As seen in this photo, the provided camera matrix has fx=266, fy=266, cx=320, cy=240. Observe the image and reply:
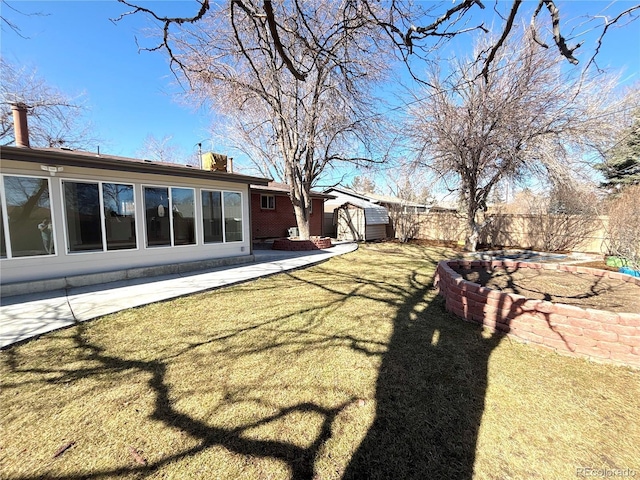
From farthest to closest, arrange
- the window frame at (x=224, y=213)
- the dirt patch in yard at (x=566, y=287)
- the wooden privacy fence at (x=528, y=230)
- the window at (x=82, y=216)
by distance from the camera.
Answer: the wooden privacy fence at (x=528, y=230) → the window frame at (x=224, y=213) → the window at (x=82, y=216) → the dirt patch in yard at (x=566, y=287)

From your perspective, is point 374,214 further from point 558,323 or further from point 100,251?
point 558,323

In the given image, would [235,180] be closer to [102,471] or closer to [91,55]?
[91,55]

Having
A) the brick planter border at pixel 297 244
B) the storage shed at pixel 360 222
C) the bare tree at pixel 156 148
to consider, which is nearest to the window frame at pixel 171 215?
the brick planter border at pixel 297 244

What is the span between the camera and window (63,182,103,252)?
222 inches

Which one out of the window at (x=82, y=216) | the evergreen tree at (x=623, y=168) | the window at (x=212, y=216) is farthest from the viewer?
the evergreen tree at (x=623, y=168)

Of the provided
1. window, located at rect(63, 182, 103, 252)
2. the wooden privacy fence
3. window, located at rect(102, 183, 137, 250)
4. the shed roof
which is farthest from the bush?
window, located at rect(63, 182, 103, 252)

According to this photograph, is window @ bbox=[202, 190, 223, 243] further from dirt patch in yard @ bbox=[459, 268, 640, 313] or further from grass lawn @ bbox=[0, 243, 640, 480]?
dirt patch in yard @ bbox=[459, 268, 640, 313]

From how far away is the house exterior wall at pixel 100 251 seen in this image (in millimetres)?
5098

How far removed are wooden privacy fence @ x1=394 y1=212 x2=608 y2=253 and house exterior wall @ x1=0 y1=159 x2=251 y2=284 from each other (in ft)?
38.5

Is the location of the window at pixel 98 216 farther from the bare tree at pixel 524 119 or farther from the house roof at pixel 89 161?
the bare tree at pixel 524 119

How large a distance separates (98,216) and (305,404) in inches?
252

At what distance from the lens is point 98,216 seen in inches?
235

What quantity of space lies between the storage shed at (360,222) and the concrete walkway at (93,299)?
29.6 ft

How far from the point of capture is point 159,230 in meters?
6.84
